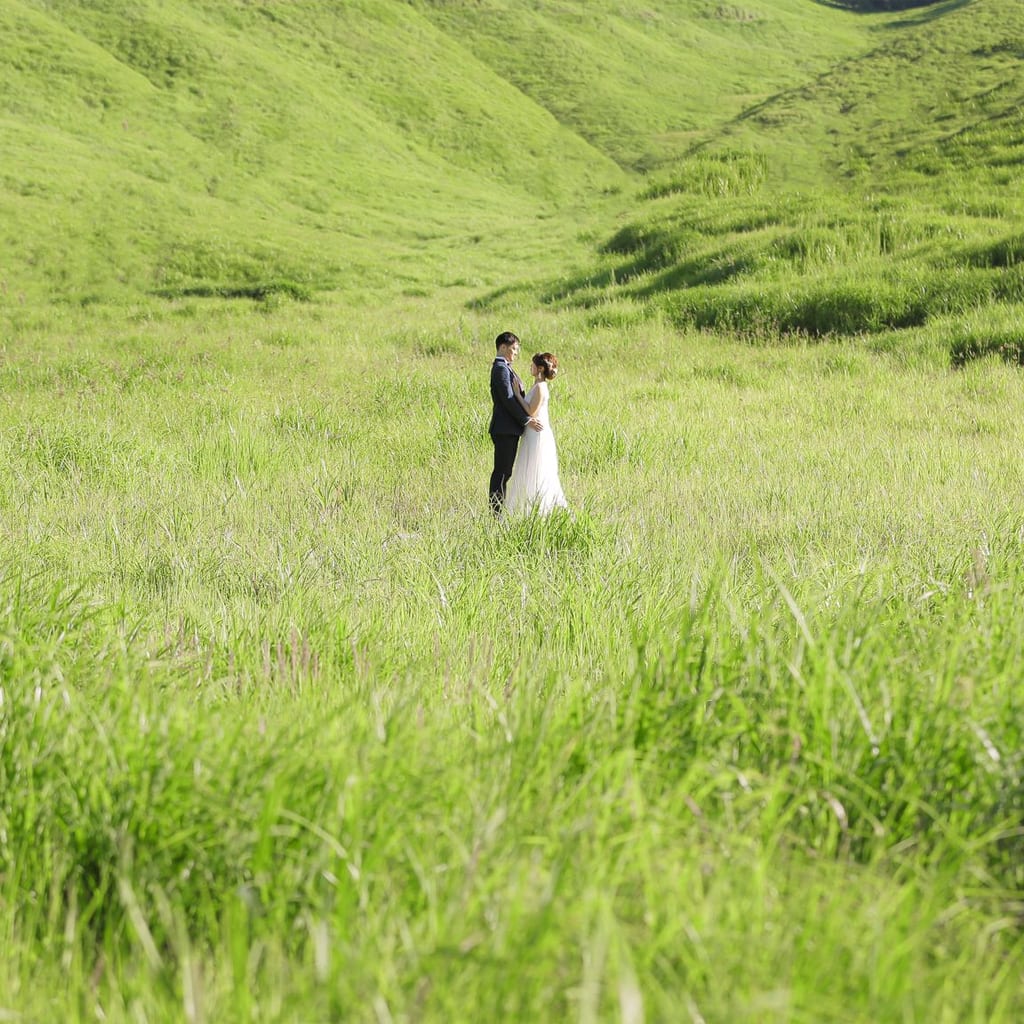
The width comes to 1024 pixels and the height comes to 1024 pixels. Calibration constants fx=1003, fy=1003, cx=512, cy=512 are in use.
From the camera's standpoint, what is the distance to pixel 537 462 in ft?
25.8

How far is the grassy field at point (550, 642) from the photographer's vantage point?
175cm

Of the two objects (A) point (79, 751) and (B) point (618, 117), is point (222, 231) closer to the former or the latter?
(A) point (79, 751)

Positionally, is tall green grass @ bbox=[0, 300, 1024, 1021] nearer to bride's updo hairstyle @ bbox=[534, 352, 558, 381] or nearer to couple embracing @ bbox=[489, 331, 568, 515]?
couple embracing @ bbox=[489, 331, 568, 515]

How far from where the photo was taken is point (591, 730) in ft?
8.18

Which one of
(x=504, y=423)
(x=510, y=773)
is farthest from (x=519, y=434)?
(x=510, y=773)

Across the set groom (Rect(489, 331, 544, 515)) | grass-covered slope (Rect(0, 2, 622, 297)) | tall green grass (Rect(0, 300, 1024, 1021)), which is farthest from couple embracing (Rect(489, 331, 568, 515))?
grass-covered slope (Rect(0, 2, 622, 297))

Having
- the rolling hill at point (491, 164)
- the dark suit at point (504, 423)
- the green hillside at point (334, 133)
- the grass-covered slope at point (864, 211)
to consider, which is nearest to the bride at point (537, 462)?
the dark suit at point (504, 423)

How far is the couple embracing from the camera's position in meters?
7.81

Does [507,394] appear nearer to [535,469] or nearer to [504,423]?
[504,423]

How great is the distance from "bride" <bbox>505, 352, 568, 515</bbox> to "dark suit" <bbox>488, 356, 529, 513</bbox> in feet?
0.36

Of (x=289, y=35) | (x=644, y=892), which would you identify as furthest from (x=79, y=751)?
(x=289, y=35)

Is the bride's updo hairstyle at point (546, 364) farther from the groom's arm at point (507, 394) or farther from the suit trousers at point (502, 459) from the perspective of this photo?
the suit trousers at point (502, 459)

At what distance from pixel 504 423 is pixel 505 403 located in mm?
173

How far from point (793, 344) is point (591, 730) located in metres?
13.9
